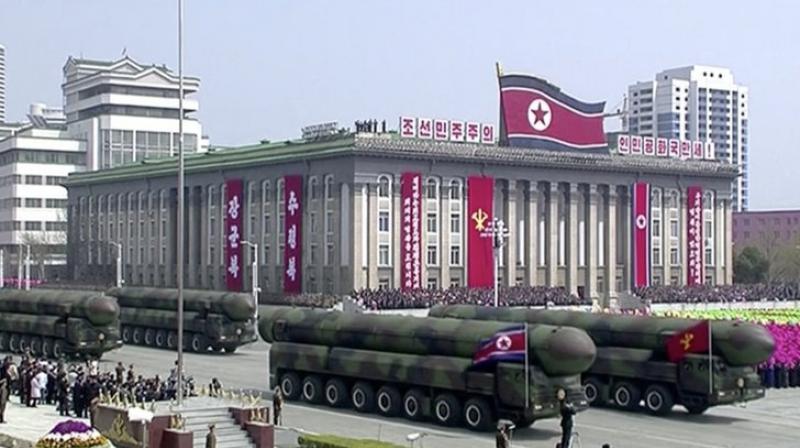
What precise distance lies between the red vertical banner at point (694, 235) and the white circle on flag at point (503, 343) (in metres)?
67.2

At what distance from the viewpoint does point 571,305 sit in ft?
260

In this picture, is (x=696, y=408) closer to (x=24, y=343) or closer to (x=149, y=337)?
(x=149, y=337)

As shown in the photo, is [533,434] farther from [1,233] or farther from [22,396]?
[1,233]

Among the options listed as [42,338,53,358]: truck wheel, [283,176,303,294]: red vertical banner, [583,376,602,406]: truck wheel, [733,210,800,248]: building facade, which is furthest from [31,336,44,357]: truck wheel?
[733,210,800,248]: building facade

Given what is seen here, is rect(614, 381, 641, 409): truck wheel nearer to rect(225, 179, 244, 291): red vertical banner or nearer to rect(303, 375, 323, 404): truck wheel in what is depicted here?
rect(303, 375, 323, 404): truck wheel

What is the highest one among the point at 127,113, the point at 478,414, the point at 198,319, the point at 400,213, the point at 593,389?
the point at 127,113

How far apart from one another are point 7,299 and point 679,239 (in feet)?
186

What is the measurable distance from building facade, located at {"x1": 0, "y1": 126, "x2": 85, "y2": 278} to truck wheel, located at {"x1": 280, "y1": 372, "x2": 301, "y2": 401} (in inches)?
3686

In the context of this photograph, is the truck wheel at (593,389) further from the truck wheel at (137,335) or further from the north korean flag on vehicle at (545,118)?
the north korean flag on vehicle at (545,118)

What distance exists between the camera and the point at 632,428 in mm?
31172

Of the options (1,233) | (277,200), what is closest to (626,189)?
(277,200)

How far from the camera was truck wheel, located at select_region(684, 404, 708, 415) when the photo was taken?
3268 cm

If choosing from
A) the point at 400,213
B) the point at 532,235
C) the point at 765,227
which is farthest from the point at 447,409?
the point at 765,227

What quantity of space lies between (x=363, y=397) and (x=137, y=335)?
79.1 ft
